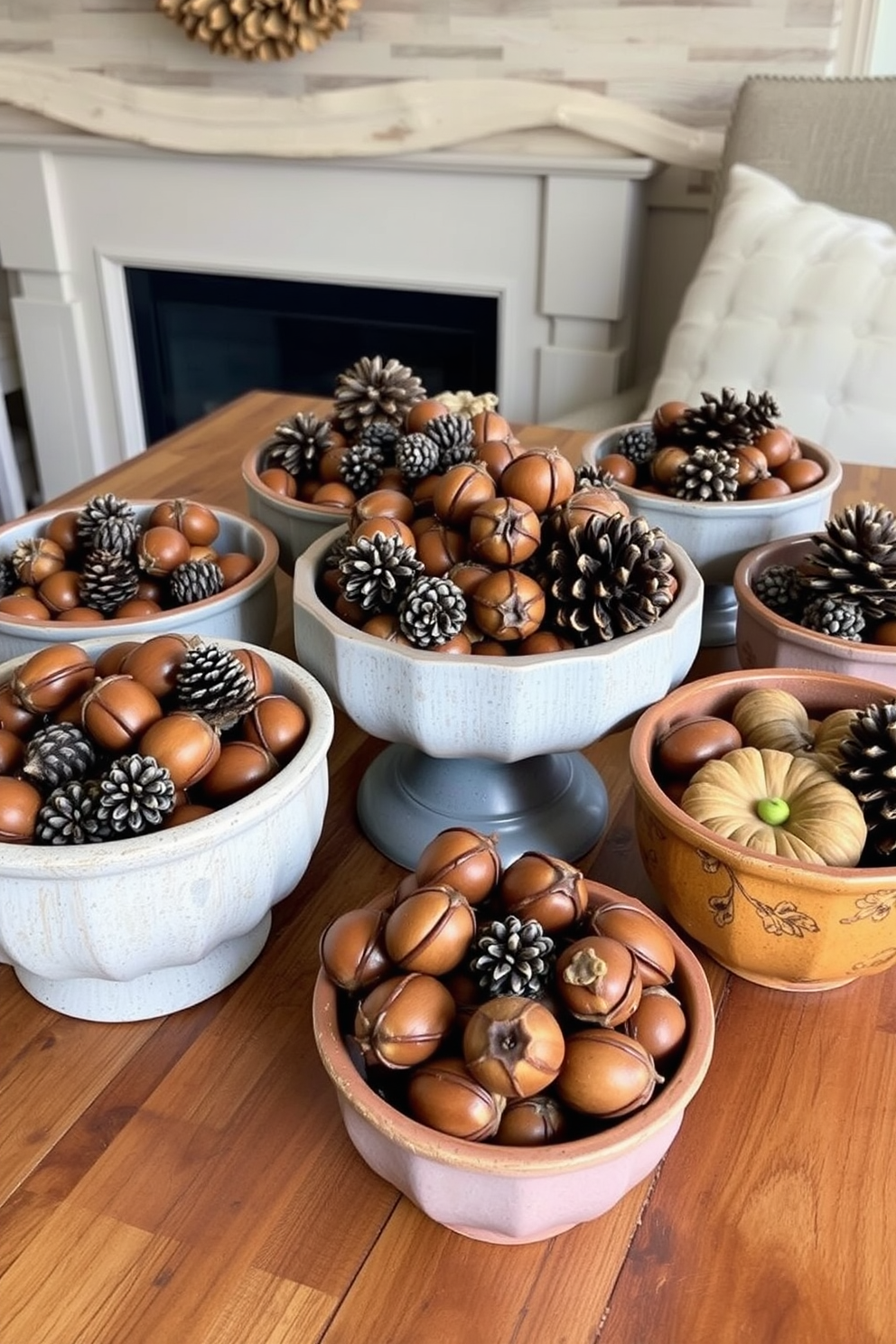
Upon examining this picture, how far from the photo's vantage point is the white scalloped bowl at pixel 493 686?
538mm

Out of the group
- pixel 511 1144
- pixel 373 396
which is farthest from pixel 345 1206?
pixel 373 396

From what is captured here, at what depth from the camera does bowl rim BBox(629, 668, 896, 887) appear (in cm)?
48

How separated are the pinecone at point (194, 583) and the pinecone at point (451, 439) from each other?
6.2 inches

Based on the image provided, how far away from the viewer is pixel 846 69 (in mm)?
1841

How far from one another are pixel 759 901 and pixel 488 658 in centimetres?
17

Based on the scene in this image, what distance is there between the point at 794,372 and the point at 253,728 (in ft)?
3.77

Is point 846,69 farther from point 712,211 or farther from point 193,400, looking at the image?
point 193,400

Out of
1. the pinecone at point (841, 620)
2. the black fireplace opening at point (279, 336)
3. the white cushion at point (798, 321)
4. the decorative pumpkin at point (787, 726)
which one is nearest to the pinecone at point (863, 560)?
the pinecone at point (841, 620)

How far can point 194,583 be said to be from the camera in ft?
2.27

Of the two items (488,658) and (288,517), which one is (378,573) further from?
(288,517)

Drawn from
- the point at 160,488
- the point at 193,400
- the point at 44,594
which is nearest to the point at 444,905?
the point at 44,594

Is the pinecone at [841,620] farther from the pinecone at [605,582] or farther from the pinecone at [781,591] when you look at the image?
the pinecone at [605,582]

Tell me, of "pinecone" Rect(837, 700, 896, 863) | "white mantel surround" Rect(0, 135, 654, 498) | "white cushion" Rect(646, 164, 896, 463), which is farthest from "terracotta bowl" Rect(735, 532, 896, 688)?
"white mantel surround" Rect(0, 135, 654, 498)

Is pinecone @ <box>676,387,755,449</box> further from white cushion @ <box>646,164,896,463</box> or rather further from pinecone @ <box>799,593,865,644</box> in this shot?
white cushion @ <box>646,164,896,463</box>
